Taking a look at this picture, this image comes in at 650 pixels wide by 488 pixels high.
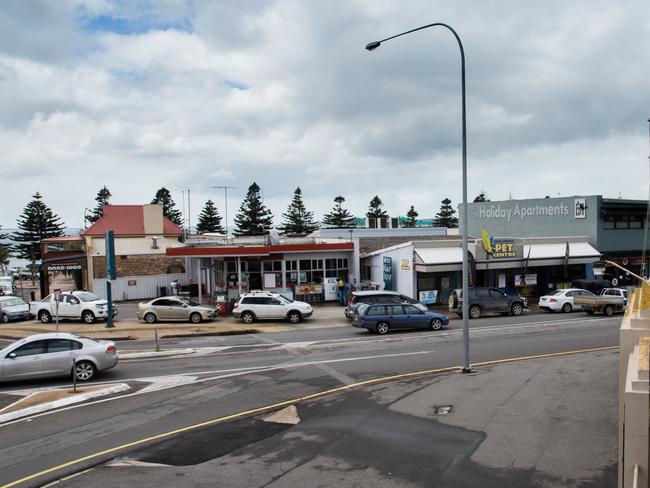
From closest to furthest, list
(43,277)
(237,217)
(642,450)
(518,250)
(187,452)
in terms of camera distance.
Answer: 1. (642,450)
2. (187,452)
3. (518,250)
4. (43,277)
5. (237,217)

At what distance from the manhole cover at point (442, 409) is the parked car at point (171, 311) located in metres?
19.7

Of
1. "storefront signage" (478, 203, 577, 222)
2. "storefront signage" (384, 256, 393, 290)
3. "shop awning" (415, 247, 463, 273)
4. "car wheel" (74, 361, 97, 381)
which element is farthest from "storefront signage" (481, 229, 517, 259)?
"car wheel" (74, 361, 97, 381)

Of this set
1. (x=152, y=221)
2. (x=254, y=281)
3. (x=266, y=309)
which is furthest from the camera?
(x=152, y=221)

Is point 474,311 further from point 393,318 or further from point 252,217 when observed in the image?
point 252,217

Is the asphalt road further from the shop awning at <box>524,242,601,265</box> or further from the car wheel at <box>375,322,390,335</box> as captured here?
the shop awning at <box>524,242,601,265</box>

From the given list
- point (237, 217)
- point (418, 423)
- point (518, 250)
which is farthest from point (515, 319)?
point (237, 217)

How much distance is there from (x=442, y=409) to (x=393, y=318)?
1366 cm

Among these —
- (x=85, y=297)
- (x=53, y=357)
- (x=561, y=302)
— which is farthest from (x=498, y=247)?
(x=53, y=357)

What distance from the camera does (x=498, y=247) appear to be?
36750 millimetres

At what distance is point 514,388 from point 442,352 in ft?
20.2

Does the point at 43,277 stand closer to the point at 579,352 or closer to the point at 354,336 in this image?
the point at 354,336

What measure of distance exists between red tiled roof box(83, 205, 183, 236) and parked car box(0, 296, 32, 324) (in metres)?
14.1

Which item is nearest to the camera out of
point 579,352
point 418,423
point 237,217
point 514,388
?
point 418,423

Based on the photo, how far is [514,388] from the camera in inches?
553
